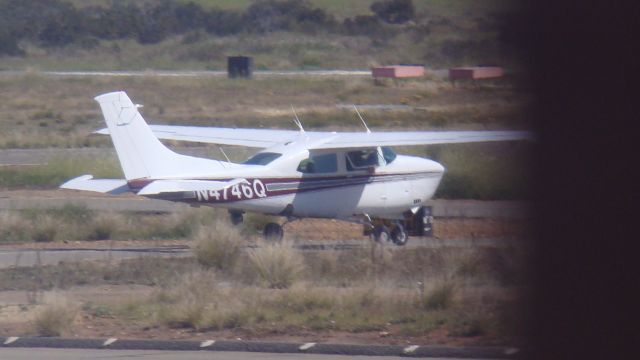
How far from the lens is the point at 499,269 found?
15.2m

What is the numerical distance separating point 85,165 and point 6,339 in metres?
18.0

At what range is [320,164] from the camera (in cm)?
1989

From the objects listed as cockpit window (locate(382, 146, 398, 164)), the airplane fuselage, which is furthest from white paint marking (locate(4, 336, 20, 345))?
cockpit window (locate(382, 146, 398, 164))

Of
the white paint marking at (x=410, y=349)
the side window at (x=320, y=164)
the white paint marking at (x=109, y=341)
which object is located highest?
the side window at (x=320, y=164)

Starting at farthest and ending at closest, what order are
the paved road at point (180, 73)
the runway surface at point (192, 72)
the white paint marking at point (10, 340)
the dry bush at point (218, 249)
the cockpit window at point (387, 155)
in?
1. the paved road at point (180, 73)
2. the runway surface at point (192, 72)
3. the cockpit window at point (387, 155)
4. the dry bush at point (218, 249)
5. the white paint marking at point (10, 340)

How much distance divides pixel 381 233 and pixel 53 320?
28.9 feet

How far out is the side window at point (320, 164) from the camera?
64.8 feet

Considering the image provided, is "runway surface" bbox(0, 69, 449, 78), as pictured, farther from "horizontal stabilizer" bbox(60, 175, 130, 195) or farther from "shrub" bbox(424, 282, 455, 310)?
"shrub" bbox(424, 282, 455, 310)

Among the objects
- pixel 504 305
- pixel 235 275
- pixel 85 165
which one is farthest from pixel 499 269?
pixel 85 165

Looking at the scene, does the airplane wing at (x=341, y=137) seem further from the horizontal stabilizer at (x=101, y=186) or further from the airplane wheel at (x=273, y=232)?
the horizontal stabilizer at (x=101, y=186)

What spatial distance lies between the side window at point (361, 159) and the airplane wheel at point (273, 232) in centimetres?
157

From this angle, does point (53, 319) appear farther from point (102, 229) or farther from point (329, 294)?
point (102, 229)

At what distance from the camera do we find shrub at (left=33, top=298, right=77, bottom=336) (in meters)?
12.2

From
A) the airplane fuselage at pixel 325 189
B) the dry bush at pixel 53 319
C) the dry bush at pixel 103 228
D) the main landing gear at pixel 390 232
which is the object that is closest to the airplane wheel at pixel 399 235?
the main landing gear at pixel 390 232
